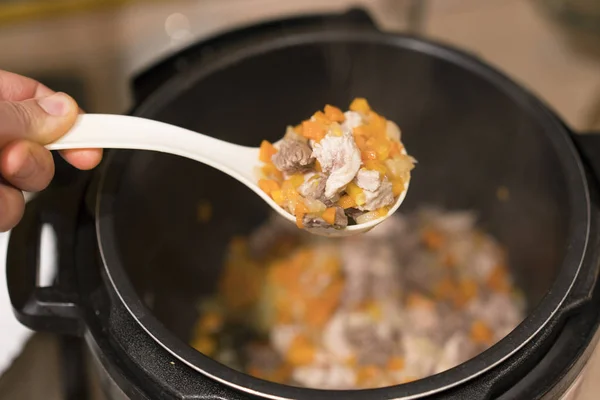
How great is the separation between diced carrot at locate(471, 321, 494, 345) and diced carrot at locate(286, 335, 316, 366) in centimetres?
25

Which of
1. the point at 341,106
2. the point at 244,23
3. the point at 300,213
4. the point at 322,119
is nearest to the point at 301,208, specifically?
the point at 300,213

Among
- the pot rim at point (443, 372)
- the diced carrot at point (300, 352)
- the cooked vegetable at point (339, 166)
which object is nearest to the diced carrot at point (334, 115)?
the cooked vegetable at point (339, 166)

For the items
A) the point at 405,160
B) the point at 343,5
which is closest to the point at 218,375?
the point at 405,160

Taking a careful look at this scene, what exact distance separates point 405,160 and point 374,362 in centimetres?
37

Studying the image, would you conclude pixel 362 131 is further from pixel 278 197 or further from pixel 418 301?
pixel 418 301

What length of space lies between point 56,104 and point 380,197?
363 millimetres

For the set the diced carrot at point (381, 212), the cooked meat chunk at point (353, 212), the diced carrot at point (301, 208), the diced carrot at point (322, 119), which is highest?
the diced carrot at point (322, 119)

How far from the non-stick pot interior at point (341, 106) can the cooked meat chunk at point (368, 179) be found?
0.28 m

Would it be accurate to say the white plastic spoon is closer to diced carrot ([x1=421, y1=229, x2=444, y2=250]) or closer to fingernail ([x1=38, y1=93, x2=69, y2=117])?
fingernail ([x1=38, y1=93, x2=69, y2=117])

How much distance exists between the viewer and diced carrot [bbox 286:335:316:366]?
1.02 meters

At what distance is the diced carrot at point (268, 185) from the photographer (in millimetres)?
765

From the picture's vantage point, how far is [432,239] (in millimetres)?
1159

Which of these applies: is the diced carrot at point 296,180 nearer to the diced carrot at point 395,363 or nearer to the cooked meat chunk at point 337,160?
the cooked meat chunk at point 337,160

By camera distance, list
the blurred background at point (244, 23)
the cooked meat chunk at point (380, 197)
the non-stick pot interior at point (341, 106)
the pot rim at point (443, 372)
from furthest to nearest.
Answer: the blurred background at point (244, 23) < the non-stick pot interior at point (341, 106) < the cooked meat chunk at point (380, 197) < the pot rim at point (443, 372)
